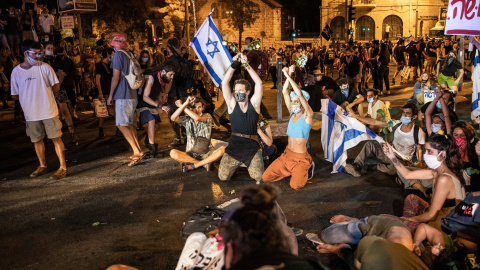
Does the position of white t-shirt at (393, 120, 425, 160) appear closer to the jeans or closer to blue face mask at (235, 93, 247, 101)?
blue face mask at (235, 93, 247, 101)

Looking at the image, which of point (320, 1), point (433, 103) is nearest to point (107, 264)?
point (433, 103)

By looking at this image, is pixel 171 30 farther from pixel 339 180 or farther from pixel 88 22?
pixel 339 180

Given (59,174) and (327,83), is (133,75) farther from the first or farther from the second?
(327,83)

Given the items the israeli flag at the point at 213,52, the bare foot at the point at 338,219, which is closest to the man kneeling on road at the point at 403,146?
the bare foot at the point at 338,219

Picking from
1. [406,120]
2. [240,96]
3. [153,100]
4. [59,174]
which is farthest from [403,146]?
[59,174]

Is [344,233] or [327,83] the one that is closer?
[344,233]

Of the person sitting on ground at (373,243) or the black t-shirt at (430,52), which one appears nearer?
the person sitting on ground at (373,243)

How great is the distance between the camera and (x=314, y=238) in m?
5.15

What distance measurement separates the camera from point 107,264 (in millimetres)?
4801

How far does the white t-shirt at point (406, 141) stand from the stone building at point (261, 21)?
1732 inches

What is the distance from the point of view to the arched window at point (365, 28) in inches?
2318

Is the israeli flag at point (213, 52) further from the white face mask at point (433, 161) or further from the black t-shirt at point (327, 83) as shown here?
the white face mask at point (433, 161)

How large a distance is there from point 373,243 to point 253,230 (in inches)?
69.6

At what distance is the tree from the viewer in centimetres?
4853
